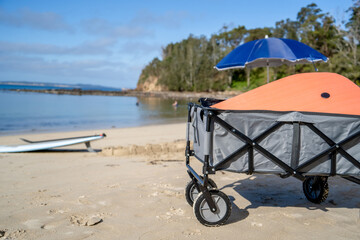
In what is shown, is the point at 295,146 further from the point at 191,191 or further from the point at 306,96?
the point at 191,191

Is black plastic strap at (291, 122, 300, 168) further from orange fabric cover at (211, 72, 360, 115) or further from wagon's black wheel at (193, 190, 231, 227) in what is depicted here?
wagon's black wheel at (193, 190, 231, 227)

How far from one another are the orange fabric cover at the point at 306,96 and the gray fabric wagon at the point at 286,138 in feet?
0.04

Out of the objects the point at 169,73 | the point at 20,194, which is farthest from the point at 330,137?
the point at 169,73

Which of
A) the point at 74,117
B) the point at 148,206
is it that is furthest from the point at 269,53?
the point at 74,117

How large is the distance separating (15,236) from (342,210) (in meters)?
4.75

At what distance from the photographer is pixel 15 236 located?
3.66m

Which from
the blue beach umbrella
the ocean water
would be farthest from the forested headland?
the blue beach umbrella

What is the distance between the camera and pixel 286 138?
378 centimetres

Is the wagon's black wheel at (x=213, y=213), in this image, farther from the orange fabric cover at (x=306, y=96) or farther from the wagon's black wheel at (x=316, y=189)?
the wagon's black wheel at (x=316, y=189)

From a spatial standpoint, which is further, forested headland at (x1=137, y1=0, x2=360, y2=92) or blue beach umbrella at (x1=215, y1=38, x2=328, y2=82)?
forested headland at (x1=137, y1=0, x2=360, y2=92)

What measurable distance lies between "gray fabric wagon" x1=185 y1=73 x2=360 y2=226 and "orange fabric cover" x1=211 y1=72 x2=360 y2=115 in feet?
0.04

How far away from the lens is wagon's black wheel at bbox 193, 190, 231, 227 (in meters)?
3.95

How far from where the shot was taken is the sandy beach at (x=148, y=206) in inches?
150

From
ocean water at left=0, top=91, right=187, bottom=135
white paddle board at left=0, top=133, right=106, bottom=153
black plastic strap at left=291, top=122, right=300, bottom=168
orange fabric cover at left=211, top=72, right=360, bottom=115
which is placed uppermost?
orange fabric cover at left=211, top=72, right=360, bottom=115
